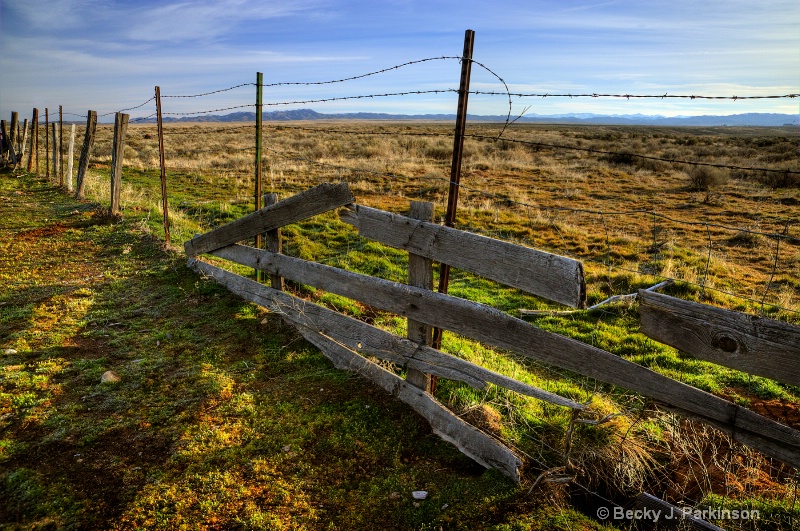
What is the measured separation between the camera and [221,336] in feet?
18.3

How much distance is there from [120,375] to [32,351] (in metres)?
1.20

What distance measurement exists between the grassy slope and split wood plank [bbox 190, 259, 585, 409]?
0.28m

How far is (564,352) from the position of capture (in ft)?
10.5

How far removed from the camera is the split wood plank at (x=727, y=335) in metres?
2.38

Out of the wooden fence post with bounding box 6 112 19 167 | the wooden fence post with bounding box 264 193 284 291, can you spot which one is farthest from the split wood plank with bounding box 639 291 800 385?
the wooden fence post with bounding box 6 112 19 167

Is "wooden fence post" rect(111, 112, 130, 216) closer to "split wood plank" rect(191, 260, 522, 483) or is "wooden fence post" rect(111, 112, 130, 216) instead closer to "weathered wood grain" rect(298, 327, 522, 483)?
"split wood plank" rect(191, 260, 522, 483)

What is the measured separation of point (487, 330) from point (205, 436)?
231cm

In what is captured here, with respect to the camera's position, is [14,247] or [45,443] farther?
[14,247]

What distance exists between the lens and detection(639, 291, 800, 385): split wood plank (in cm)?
238

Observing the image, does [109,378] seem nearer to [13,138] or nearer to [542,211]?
[542,211]

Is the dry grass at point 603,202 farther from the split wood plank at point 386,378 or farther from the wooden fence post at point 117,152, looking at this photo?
the split wood plank at point 386,378

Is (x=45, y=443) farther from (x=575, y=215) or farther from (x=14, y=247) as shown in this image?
(x=575, y=215)

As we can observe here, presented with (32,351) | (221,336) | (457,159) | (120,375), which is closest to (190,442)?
(120,375)

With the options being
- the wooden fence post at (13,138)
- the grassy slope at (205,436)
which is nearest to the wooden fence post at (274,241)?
the grassy slope at (205,436)
